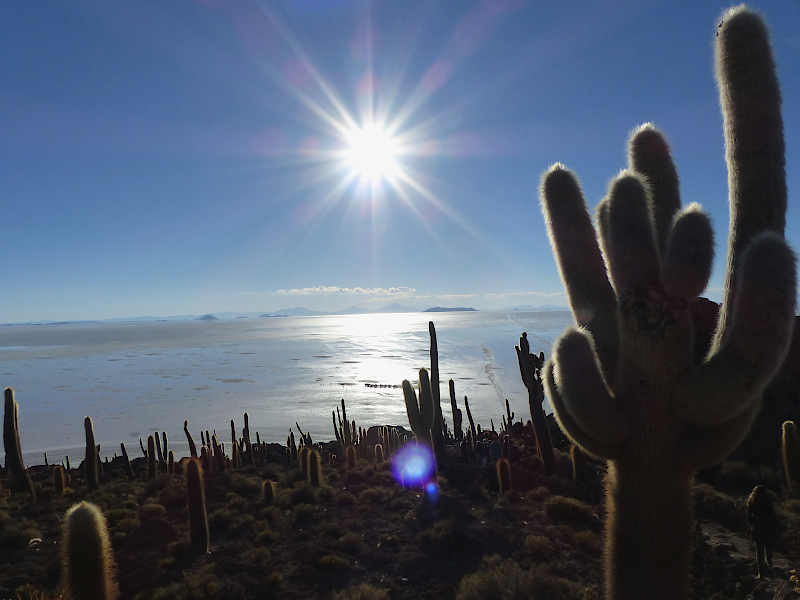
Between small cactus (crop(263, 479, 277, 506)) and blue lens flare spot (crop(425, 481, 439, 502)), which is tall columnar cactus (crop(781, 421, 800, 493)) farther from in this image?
small cactus (crop(263, 479, 277, 506))

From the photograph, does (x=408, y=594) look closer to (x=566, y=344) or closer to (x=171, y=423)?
(x=566, y=344)

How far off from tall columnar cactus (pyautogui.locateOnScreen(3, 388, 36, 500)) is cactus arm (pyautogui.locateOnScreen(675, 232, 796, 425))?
1811cm

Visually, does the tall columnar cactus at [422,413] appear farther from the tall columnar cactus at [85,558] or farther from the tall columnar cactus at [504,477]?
the tall columnar cactus at [85,558]

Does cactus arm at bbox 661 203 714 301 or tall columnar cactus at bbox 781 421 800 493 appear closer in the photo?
cactus arm at bbox 661 203 714 301

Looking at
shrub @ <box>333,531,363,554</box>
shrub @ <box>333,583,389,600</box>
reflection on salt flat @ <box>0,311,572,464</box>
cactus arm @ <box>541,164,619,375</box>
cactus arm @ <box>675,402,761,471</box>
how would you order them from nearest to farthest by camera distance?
cactus arm @ <box>675,402,761,471</box> → cactus arm @ <box>541,164,619,375</box> → shrub @ <box>333,583,389,600</box> → shrub @ <box>333,531,363,554</box> → reflection on salt flat @ <box>0,311,572,464</box>

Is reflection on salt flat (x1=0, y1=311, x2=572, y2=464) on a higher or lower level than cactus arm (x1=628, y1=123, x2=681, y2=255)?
lower

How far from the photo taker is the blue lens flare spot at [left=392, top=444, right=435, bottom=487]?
13.6 meters

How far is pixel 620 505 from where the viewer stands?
4.07 meters

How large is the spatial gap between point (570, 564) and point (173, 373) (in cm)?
5920

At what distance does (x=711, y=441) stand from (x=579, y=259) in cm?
202

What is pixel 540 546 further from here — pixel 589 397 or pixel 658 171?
pixel 658 171

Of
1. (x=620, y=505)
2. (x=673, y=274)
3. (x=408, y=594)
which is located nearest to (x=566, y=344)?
(x=673, y=274)

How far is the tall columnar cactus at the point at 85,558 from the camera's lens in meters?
5.18

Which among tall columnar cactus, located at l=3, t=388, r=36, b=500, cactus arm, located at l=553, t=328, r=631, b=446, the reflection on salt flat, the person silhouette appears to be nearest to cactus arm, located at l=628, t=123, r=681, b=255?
cactus arm, located at l=553, t=328, r=631, b=446
